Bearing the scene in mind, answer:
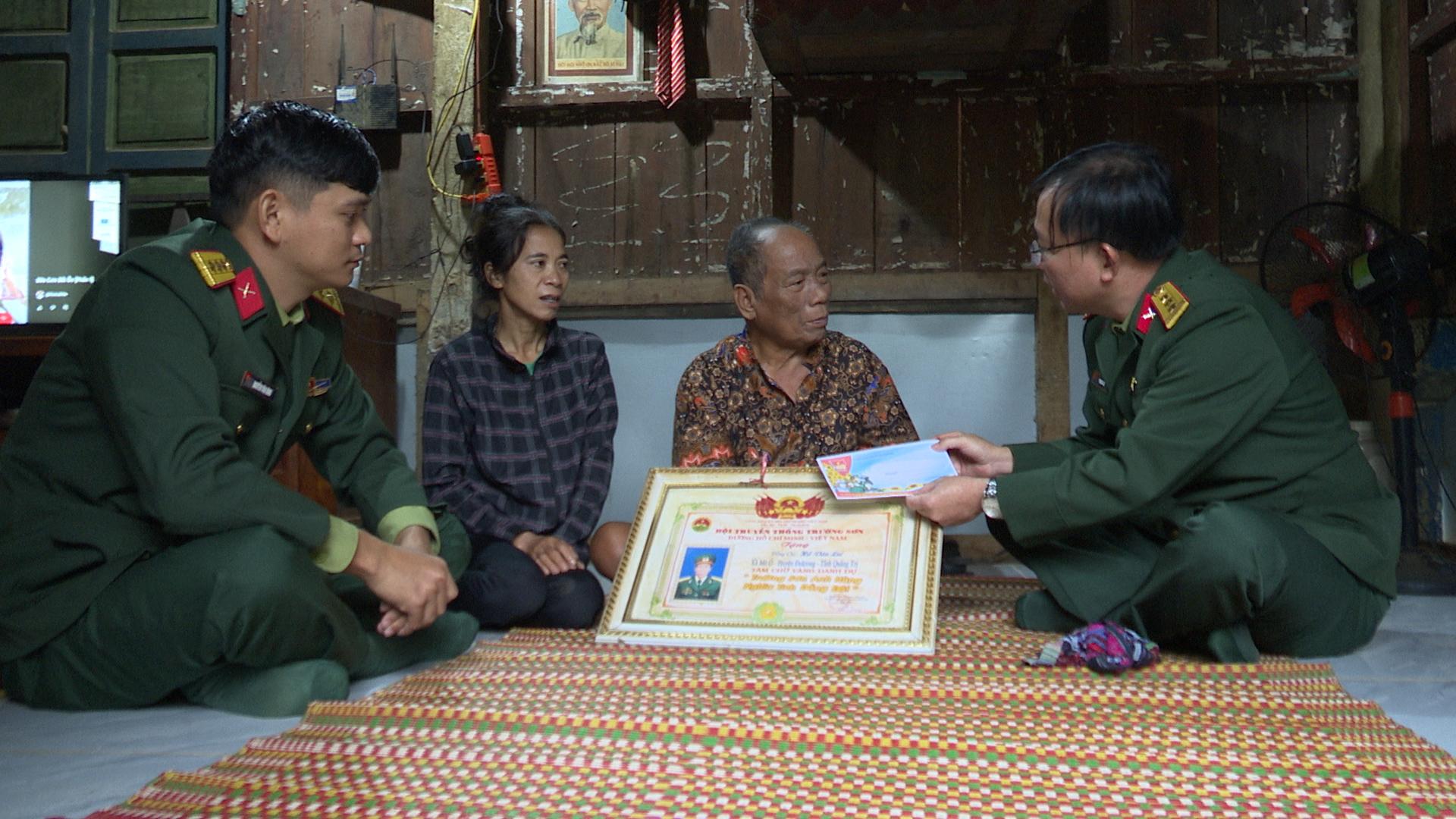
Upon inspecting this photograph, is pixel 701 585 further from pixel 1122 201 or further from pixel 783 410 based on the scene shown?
pixel 1122 201

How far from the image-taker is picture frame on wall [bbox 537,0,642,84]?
439 cm

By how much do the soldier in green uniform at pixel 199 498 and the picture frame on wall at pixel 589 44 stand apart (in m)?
2.40

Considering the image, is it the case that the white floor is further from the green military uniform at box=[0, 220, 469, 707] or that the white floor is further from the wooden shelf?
the wooden shelf

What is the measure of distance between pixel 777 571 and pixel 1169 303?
1.00 metres

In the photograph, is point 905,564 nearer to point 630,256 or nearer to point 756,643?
point 756,643

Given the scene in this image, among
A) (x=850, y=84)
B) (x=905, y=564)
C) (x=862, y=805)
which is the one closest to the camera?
(x=862, y=805)

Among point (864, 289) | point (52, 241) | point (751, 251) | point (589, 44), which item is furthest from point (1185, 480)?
point (52, 241)

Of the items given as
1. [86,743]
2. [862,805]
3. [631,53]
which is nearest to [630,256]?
[631,53]

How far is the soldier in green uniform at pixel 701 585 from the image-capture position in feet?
7.74

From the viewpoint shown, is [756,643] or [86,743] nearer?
[86,743]

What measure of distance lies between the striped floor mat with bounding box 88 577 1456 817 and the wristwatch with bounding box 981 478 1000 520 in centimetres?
34

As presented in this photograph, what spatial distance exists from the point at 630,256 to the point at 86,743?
303 centimetres

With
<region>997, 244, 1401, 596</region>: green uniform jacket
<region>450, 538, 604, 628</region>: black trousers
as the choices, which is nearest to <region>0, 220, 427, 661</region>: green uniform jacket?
<region>450, 538, 604, 628</region>: black trousers

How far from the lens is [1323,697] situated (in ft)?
6.15
